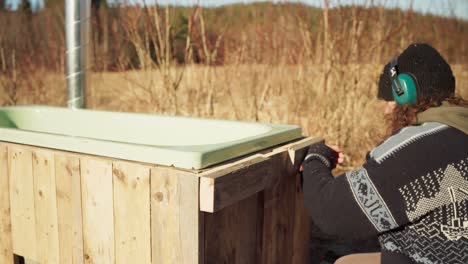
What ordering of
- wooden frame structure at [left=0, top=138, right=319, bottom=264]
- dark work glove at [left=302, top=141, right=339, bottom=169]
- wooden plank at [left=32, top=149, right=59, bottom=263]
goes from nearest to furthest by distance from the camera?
wooden frame structure at [left=0, top=138, right=319, bottom=264] < dark work glove at [left=302, top=141, right=339, bottom=169] < wooden plank at [left=32, top=149, right=59, bottom=263]

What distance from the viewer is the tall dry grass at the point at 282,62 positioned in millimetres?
3646

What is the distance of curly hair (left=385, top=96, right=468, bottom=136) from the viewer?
117 centimetres

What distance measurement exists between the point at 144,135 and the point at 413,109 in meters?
1.53

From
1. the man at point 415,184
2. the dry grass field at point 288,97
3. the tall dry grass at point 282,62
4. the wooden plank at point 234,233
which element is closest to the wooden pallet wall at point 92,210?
the wooden plank at point 234,233

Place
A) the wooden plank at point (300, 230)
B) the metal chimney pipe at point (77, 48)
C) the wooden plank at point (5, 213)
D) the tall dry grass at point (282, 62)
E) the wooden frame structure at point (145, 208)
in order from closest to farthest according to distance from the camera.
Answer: the wooden frame structure at point (145, 208)
the wooden plank at point (5, 213)
the wooden plank at point (300, 230)
the metal chimney pipe at point (77, 48)
the tall dry grass at point (282, 62)

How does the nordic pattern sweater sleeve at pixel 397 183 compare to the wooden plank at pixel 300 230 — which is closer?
the nordic pattern sweater sleeve at pixel 397 183

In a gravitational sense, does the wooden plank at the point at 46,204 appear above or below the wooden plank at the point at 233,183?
below

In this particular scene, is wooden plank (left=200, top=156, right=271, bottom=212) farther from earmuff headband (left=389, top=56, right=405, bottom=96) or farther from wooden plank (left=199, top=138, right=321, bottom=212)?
earmuff headband (left=389, top=56, right=405, bottom=96)

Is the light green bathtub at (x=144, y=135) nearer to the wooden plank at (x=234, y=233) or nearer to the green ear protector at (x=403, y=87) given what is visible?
the wooden plank at (x=234, y=233)

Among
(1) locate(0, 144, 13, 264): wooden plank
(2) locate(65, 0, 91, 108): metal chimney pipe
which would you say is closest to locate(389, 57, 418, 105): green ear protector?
(1) locate(0, 144, 13, 264): wooden plank

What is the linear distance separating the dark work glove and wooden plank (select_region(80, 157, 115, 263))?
Result: 2.06 feet

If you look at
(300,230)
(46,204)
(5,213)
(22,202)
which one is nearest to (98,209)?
(46,204)

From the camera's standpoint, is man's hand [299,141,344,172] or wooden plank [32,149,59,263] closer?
man's hand [299,141,344,172]

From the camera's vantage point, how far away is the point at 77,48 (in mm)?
2949
